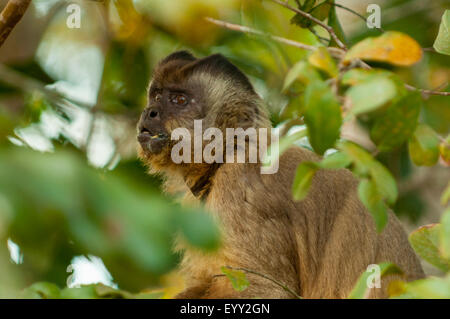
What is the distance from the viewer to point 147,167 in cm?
622

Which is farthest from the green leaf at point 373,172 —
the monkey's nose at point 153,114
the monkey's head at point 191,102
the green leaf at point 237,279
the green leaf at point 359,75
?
the monkey's nose at point 153,114

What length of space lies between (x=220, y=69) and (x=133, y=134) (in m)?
1.36

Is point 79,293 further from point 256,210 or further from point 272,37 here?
point 256,210

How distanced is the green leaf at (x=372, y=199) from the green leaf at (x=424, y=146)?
0.65 m

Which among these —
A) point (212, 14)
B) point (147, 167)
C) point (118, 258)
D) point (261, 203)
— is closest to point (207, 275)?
point (261, 203)

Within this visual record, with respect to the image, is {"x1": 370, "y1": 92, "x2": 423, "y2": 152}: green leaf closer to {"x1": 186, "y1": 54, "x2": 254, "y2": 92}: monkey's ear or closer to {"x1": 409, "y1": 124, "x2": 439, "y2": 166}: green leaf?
{"x1": 409, "y1": 124, "x2": 439, "y2": 166}: green leaf

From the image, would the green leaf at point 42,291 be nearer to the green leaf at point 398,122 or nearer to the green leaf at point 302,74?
the green leaf at point 302,74

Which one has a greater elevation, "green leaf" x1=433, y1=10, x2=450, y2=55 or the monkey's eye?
the monkey's eye

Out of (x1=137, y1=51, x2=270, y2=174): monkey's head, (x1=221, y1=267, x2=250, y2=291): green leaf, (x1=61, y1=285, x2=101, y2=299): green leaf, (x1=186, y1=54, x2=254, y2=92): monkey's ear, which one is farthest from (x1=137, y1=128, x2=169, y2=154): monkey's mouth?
(x1=61, y1=285, x2=101, y2=299): green leaf

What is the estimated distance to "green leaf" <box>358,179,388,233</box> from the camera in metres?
2.44

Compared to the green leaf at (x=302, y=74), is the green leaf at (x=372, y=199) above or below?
below

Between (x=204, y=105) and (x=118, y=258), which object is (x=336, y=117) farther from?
(x=204, y=105)

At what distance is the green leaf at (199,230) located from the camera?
145 cm

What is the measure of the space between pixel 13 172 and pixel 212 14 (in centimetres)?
423
